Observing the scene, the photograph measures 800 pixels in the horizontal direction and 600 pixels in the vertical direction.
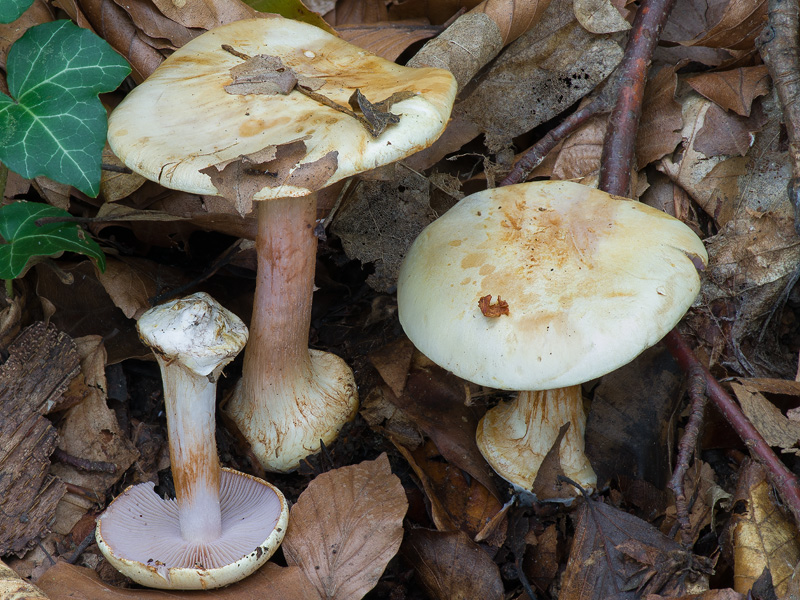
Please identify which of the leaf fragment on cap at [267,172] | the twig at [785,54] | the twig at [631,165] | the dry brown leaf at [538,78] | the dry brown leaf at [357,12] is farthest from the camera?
the dry brown leaf at [357,12]

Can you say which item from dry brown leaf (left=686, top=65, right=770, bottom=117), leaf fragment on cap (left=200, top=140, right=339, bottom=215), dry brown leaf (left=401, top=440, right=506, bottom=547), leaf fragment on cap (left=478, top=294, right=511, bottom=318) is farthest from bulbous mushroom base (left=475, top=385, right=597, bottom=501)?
dry brown leaf (left=686, top=65, right=770, bottom=117)

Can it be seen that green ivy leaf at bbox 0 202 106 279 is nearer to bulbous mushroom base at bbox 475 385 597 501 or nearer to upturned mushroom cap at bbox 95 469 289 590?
upturned mushroom cap at bbox 95 469 289 590

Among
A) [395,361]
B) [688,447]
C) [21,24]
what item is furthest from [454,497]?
[21,24]

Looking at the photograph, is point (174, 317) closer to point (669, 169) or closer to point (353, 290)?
point (353, 290)

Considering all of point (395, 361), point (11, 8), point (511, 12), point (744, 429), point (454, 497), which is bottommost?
point (454, 497)

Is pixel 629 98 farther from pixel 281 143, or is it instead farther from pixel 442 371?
pixel 281 143

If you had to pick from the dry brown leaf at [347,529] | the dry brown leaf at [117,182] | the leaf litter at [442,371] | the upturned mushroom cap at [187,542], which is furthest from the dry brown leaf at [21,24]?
the dry brown leaf at [347,529]

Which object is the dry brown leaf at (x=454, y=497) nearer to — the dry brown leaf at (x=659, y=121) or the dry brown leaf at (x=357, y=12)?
the dry brown leaf at (x=659, y=121)
